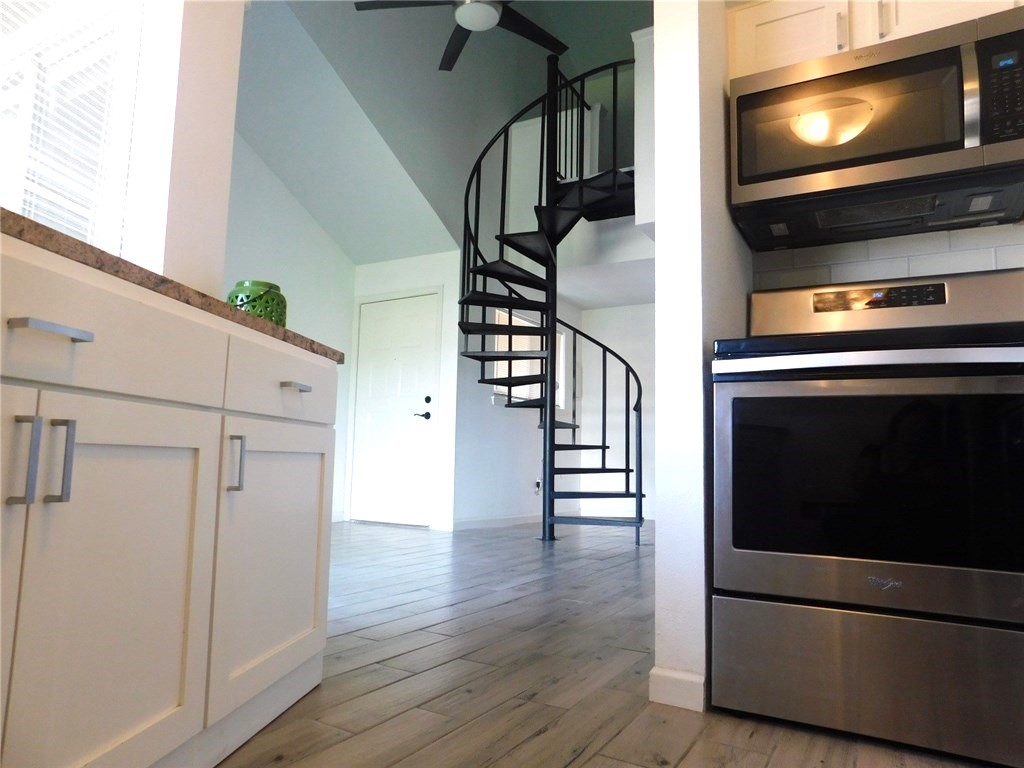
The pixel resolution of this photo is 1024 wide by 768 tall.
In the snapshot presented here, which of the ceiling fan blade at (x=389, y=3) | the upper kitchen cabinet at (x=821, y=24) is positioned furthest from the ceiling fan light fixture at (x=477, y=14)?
the upper kitchen cabinet at (x=821, y=24)

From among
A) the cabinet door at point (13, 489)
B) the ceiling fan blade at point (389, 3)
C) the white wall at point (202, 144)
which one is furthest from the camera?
the ceiling fan blade at point (389, 3)

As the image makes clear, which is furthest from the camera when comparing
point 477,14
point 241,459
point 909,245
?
point 477,14

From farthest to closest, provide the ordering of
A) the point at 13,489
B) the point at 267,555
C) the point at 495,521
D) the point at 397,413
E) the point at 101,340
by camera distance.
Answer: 1. the point at 495,521
2. the point at 397,413
3. the point at 267,555
4. the point at 101,340
5. the point at 13,489

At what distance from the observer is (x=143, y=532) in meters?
0.93

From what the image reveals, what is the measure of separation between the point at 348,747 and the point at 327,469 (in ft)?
2.06

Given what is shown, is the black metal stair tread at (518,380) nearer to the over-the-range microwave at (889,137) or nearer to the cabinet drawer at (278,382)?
the over-the-range microwave at (889,137)

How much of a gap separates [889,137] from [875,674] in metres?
1.33

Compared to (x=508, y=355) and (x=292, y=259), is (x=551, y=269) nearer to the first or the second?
(x=508, y=355)

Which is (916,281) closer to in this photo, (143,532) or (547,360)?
(143,532)

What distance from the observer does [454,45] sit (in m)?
4.04

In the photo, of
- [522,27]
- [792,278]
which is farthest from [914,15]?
[522,27]

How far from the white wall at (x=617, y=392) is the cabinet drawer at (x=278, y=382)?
5183 millimetres

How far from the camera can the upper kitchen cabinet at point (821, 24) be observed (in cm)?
176

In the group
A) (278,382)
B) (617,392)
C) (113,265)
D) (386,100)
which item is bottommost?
(278,382)
